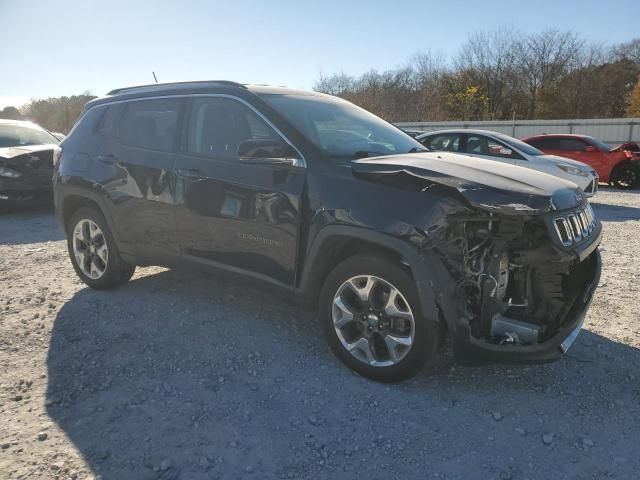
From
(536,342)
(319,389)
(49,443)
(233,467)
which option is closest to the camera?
(233,467)

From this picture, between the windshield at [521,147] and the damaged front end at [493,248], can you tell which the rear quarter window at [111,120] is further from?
the windshield at [521,147]

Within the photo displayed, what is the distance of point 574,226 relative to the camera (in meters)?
3.04

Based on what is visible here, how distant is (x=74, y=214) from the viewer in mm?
5012

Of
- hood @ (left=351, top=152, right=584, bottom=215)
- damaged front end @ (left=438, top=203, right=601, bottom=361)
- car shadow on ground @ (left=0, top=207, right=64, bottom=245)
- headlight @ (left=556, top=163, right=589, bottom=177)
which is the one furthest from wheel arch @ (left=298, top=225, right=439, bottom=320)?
headlight @ (left=556, top=163, right=589, bottom=177)

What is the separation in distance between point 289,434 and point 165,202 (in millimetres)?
2195

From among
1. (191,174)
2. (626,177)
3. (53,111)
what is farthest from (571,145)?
(53,111)

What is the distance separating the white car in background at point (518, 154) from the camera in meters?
9.92

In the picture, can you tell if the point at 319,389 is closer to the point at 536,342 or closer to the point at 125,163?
the point at 536,342

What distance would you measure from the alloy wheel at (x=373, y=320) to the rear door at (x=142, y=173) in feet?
5.34

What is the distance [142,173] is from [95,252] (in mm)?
1119

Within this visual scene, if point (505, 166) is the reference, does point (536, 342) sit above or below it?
below

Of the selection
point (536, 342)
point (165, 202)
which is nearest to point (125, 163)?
point (165, 202)

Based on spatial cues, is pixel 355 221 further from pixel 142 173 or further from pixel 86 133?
pixel 86 133

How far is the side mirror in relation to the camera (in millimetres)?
3365
